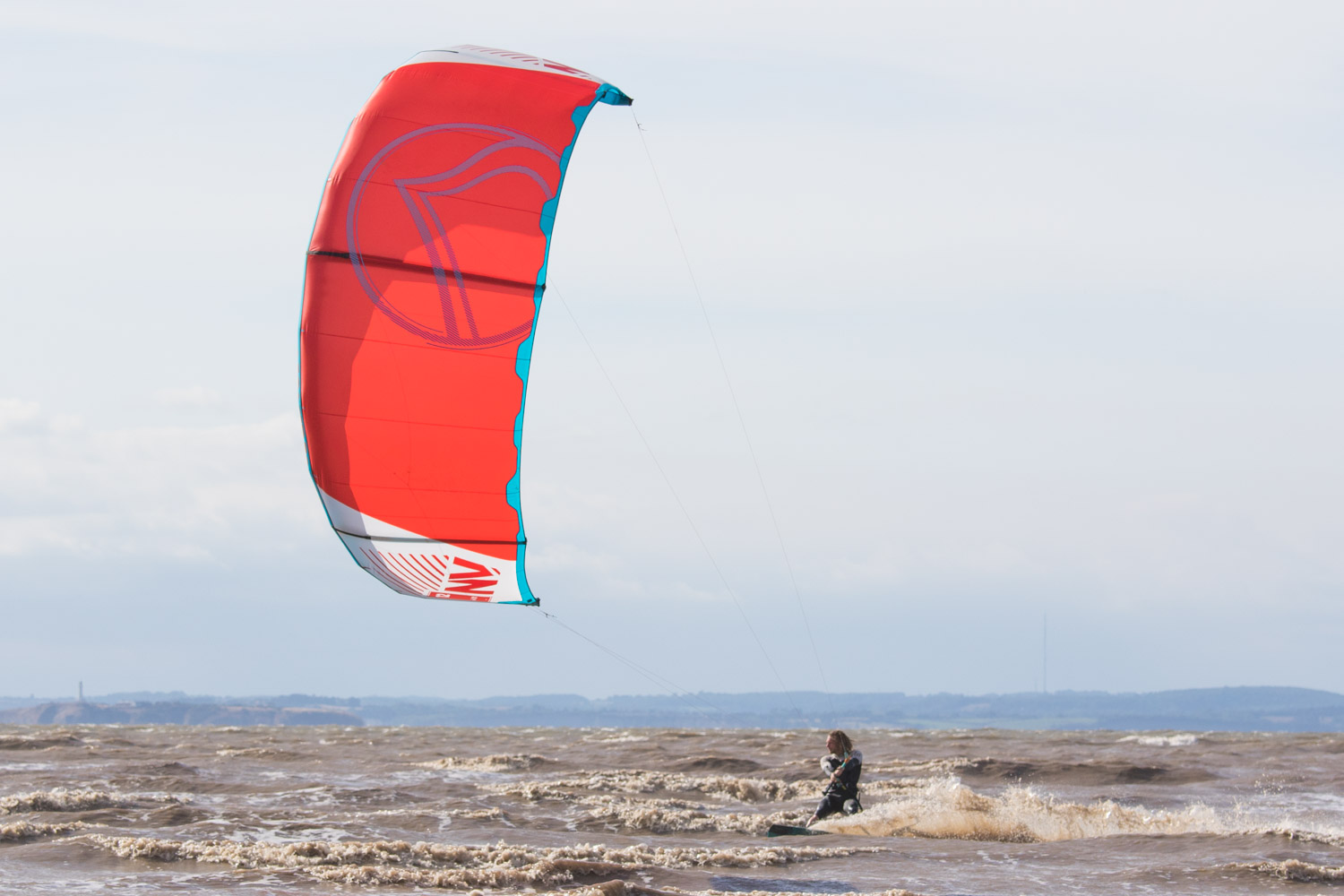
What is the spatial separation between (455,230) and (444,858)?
225 inches

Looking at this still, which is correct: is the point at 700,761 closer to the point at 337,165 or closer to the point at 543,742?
the point at 543,742

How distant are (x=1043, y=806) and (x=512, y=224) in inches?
389

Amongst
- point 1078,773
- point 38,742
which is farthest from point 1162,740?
point 38,742

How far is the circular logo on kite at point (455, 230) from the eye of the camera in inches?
468

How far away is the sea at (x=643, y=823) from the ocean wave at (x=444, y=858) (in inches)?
1.3

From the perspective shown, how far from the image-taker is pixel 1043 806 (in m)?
16.3

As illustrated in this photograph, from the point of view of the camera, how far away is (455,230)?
1217cm

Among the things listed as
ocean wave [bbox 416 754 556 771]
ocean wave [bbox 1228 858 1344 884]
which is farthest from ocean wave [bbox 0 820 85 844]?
ocean wave [bbox 1228 858 1344 884]

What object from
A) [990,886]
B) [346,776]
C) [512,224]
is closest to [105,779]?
[346,776]

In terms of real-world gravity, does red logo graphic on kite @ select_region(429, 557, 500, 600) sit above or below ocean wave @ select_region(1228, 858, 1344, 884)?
above

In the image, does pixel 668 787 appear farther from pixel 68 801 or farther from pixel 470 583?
pixel 68 801

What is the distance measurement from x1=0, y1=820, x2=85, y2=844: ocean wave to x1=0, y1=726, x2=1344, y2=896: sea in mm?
40

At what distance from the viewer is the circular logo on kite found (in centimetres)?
1189

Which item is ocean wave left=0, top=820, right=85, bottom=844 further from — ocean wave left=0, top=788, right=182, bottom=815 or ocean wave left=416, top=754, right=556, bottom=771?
ocean wave left=416, top=754, right=556, bottom=771
